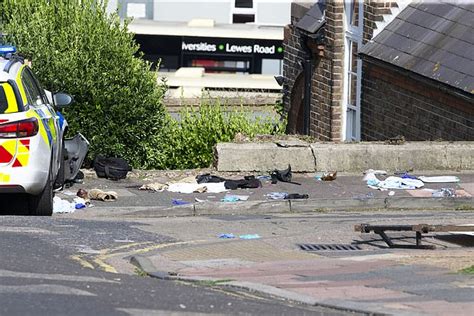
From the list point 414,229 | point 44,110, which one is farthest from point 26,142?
point 414,229

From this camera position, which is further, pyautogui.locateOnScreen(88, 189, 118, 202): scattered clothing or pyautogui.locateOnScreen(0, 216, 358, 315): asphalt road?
pyautogui.locateOnScreen(88, 189, 118, 202): scattered clothing

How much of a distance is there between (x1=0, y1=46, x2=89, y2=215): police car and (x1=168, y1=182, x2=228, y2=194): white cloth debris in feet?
6.03

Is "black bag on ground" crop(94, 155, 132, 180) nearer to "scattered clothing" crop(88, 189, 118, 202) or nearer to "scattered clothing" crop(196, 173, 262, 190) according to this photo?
"scattered clothing" crop(196, 173, 262, 190)

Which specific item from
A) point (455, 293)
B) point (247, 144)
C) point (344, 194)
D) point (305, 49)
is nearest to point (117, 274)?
point (455, 293)

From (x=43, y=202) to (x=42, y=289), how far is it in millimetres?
4954

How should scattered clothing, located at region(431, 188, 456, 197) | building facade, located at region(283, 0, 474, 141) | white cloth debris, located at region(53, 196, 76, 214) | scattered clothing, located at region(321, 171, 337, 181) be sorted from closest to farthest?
white cloth debris, located at region(53, 196, 76, 214) < scattered clothing, located at region(431, 188, 456, 197) < scattered clothing, located at region(321, 171, 337, 181) < building facade, located at region(283, 0, 474, 141)

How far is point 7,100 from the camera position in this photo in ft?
46.6

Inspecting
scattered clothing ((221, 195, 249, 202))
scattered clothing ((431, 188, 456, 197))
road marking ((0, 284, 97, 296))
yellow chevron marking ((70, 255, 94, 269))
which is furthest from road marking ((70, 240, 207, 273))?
scattered clothing ((431, 188, 456, 197))

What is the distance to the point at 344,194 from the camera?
53.9ft

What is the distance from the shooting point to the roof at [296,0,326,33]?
92.9 feet

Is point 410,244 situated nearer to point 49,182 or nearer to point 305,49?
point 49,182

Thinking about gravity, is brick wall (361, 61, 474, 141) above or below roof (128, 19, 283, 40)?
above

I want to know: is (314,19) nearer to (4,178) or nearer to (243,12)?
(4,178)

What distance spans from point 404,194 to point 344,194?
0.73 metres
